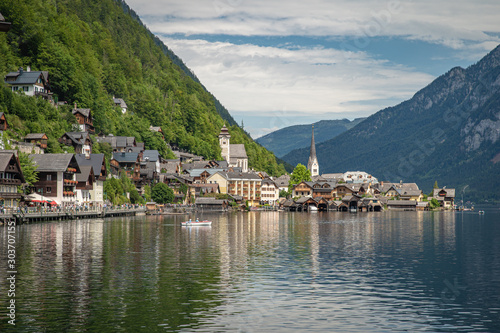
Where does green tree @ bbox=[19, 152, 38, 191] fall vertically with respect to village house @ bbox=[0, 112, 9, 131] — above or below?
below

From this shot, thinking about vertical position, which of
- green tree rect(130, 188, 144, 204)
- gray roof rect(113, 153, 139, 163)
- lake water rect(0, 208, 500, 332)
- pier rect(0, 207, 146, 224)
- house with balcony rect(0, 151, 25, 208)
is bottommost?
lake water rect(0, 208, 500, 332)

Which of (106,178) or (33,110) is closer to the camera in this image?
(33,110)

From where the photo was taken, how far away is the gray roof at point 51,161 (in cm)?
11188

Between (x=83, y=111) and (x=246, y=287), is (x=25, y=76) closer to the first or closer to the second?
(x=83, y=111)

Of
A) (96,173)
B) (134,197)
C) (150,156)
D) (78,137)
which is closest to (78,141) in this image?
(78,137)

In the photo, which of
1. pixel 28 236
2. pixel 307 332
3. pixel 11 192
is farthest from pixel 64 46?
pixel 307 332

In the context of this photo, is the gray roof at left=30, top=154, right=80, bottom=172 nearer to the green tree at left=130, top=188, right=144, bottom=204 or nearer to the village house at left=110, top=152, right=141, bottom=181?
the green tree at left=130, top=188, right=144, bottom=204

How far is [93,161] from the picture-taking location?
13475 centimetres

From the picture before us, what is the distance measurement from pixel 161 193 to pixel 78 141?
38403mm

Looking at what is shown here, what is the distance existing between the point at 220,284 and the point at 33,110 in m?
102

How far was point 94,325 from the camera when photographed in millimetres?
28500

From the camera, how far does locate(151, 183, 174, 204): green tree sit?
557 feet

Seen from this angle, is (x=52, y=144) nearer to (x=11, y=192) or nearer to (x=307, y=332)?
(x=11, y=192)

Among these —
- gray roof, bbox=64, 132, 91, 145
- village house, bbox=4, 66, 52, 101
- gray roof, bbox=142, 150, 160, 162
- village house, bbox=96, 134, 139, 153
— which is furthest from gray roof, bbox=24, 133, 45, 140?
gray roof, bbox=142, 150, 160, 162
